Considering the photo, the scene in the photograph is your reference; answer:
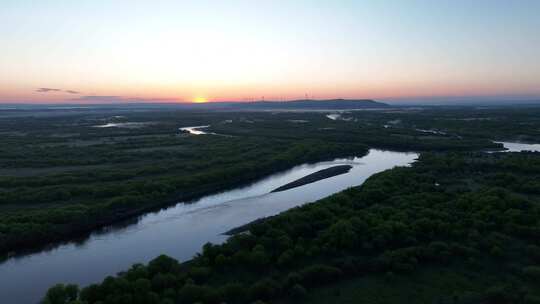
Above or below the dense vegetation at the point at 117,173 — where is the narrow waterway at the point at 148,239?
below

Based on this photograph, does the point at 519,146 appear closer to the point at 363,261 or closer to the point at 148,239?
the point at 363,261

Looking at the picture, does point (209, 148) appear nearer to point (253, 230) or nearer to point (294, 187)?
point (294, 187)

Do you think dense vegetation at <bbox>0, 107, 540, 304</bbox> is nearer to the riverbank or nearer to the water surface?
the riverbank

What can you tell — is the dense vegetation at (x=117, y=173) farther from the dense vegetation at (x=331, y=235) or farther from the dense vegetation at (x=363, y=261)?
the dense vegetation at (x=363, y=261)

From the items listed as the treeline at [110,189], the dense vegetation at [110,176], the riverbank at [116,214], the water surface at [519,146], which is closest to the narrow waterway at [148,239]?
the riverbank at [116,214]

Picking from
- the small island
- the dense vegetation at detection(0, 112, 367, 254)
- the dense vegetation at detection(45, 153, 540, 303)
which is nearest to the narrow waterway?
the small island

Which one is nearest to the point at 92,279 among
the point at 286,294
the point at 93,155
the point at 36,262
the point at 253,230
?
the point at 36,262
